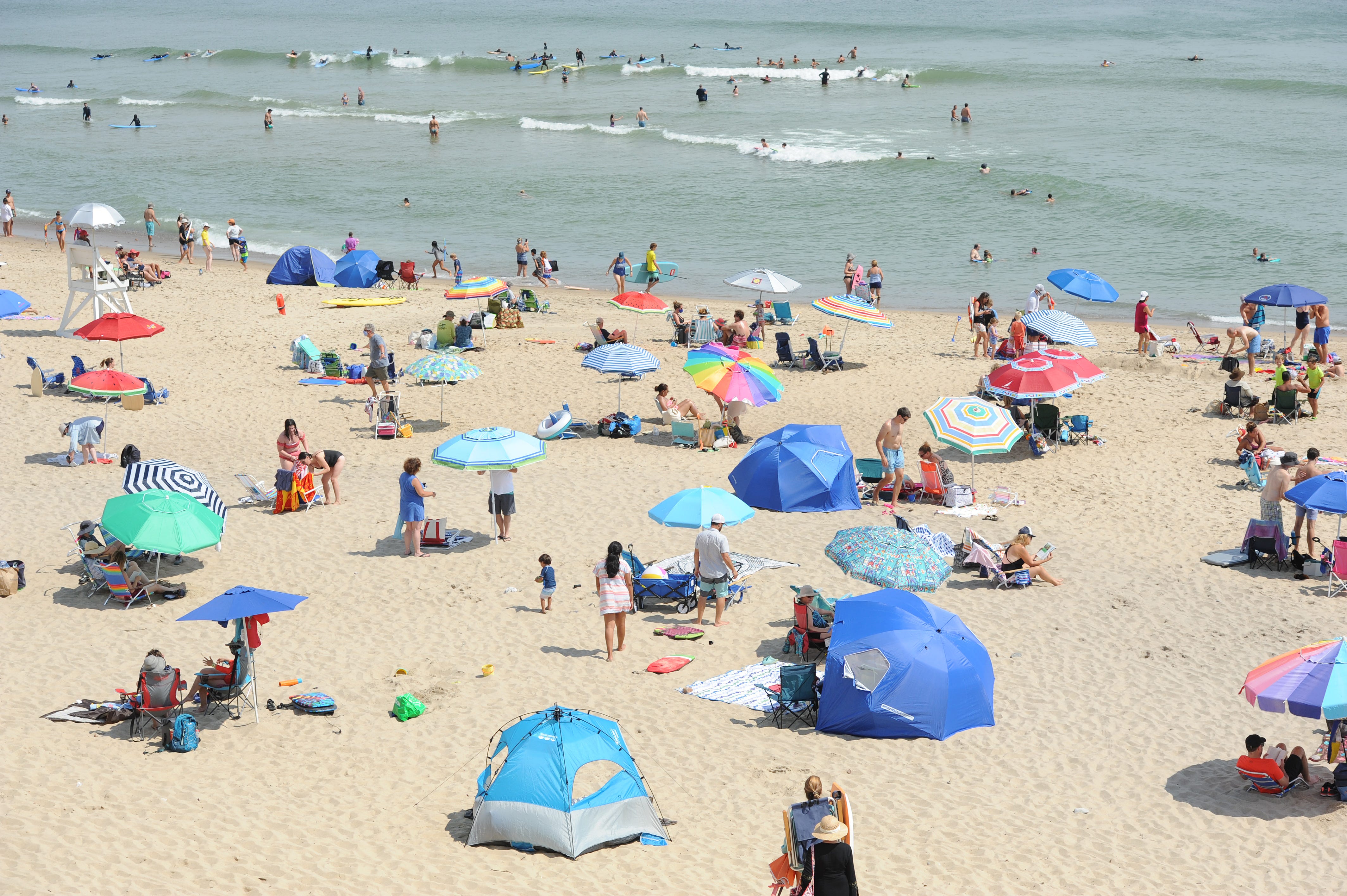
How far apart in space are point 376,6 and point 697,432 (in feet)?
348

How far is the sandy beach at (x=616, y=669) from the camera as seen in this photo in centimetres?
836

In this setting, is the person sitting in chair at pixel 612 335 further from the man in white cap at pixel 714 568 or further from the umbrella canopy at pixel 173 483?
the man in white cap at pixel 714 568

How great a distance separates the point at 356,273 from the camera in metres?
27.8

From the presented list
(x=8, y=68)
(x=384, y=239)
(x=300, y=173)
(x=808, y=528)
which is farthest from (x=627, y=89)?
(x=808, y=528)

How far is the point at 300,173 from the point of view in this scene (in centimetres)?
4528

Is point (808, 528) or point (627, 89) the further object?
point (627, 89)

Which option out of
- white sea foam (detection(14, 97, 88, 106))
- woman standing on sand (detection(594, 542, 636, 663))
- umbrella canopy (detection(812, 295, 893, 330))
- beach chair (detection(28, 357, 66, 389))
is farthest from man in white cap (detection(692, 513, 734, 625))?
white sea foam (detection(14, 97, 88, 106))

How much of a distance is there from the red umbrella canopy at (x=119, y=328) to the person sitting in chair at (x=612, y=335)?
294 inches

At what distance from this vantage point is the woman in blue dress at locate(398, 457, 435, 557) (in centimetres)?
1357

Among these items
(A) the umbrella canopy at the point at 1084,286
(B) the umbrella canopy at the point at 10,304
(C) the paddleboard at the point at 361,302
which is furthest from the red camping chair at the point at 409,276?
(A) the umbrella canopy at the point at 1084,286

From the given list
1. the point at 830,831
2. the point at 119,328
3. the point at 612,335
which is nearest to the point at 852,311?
the point at 612,335

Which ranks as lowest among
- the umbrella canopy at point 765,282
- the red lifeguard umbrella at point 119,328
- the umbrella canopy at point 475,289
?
the red lifeguard umbrella at point 119,328

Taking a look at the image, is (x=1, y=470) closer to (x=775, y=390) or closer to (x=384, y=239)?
(x=775, y=390)

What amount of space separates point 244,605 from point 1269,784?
8.27 metres
